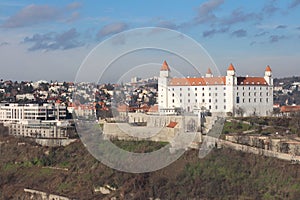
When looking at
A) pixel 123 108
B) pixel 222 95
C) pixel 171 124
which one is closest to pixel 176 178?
pixel 123 108

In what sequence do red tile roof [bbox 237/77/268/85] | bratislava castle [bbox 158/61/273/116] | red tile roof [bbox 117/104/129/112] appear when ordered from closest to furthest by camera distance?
red tile roof [bbox 117/104/129/112] → bratislava castle [bbox 158/61/273/116] → red tile roof [bbox 237/77/268/85]

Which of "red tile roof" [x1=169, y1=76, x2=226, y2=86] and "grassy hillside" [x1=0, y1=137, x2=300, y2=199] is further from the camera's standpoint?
"red tile roof" [x1=169, y1=76, x2=226, y2=86]

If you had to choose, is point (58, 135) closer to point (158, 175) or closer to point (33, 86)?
point (158, 175)

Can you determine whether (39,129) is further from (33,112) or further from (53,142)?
(33,112)

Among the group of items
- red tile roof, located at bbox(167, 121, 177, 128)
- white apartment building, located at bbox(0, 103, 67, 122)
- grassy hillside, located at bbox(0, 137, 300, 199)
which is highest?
white apartment building, located at bbox(0, 103, 67, 122)

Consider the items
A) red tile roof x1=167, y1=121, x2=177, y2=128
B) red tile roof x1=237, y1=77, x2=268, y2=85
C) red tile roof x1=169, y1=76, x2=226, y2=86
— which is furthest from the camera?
red tile roof x1=237, y1=77, x2=268, y2=85

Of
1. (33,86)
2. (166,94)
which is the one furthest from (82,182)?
(33,86)

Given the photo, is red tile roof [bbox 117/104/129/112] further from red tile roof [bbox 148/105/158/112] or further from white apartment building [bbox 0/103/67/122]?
white apartment building [bbox 0/103/67/122]

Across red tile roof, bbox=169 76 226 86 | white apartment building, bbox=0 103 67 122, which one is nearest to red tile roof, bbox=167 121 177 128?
red tile roof, bbox=169 76 226 86
